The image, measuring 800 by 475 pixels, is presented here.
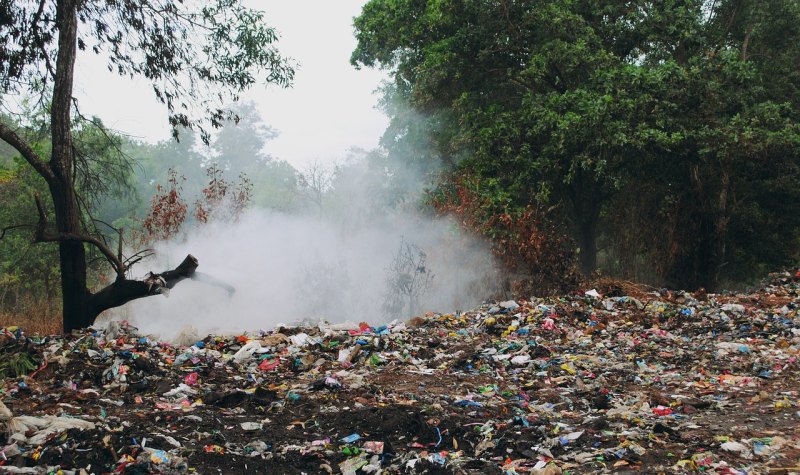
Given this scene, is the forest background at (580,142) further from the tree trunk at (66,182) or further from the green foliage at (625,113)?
the tree trunk at (66,182)

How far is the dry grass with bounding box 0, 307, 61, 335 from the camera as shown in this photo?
28.8ft

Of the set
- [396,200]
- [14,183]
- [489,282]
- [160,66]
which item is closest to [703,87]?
[489,282]

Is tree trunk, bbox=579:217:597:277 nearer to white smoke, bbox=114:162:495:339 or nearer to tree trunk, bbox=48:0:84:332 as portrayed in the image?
white smoke, bbox=114:162:495:339

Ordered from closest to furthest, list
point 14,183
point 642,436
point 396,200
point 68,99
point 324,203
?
point 642,436 < point 68,99 < point 14,183 < point 396,200 < point 324,203

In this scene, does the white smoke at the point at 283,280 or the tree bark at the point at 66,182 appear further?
the white smoke at the point at 283,280

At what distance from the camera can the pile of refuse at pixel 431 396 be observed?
333 cm

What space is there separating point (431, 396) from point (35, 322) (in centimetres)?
773

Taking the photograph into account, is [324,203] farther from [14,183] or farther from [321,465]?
[321,465]

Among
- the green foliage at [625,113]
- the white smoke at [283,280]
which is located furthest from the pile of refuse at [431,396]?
the green foliage at [625,113]

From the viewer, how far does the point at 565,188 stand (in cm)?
1281

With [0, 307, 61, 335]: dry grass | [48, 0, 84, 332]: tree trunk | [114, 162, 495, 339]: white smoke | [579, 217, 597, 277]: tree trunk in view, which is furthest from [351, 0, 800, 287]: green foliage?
[0, 307, 61, 335]: dry grass

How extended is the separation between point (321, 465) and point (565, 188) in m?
10.4

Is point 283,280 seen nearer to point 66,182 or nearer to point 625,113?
point 66,182

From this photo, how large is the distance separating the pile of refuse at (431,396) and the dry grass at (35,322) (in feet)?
8.40
